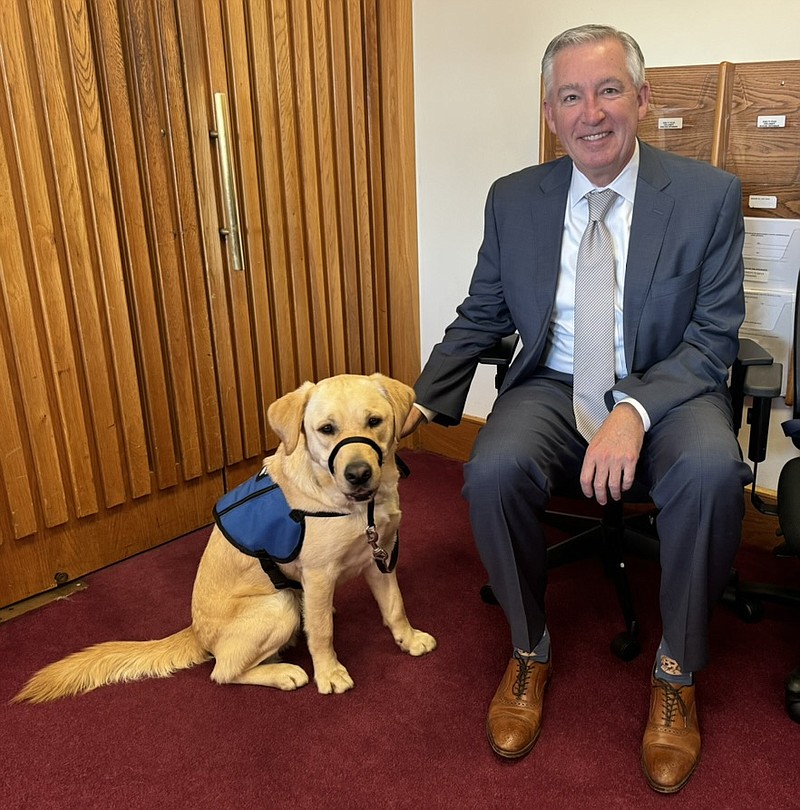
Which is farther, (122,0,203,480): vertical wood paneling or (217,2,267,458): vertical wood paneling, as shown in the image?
(217,2,267,458): vertical wood paneling

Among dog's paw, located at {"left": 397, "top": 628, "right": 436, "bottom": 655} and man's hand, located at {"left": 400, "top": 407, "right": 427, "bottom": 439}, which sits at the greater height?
man's hand, located at {"left": 400, "top": 407, "right": 427, "bottom": 439}

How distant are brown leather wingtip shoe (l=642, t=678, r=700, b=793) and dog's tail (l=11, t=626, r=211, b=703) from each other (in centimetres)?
A: 109

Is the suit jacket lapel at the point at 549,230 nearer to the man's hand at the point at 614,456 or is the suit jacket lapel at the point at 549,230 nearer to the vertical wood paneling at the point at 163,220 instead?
the man's hand at the point at 614,456

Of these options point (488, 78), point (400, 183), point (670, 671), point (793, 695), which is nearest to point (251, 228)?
point (400, 183)

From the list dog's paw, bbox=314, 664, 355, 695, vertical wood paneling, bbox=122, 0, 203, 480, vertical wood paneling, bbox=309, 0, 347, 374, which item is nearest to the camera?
dog's paw, bbox=314, 664, 355, 695

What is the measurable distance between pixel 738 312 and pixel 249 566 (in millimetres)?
1333

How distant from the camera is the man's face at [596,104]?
5.64ft

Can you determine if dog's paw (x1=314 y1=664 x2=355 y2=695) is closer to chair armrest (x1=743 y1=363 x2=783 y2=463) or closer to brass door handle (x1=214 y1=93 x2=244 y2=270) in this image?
chair armrest (x1=743 y1=363 x2=783 y2=463)

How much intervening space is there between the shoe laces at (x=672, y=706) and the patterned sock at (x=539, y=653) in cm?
27

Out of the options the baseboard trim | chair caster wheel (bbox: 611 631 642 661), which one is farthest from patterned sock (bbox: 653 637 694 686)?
the baseboard trim

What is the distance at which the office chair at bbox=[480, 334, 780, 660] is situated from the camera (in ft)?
5.88

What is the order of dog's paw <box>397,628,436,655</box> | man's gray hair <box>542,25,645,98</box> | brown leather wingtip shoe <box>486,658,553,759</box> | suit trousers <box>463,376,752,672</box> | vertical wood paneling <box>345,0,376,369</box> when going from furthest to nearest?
vertical wood paneling <box>345,0,376,369</box>, dog's paw <box>397,628,436,655</box>, man's gray hair <box>542,25,645,98</box>, brown leather wingtip shoe <box>486,658,553,759</box>, suit trousers <box>463,376,752,672</box>

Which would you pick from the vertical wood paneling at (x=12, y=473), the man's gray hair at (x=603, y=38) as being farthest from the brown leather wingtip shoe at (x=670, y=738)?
the vertical wood paneling at (x=12, y=473)

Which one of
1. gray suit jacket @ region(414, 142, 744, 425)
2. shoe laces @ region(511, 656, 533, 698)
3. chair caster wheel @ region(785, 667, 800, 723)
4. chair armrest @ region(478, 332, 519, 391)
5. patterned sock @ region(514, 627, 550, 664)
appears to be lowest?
chair caster wheel @ region(785, 667, 800, 723)
